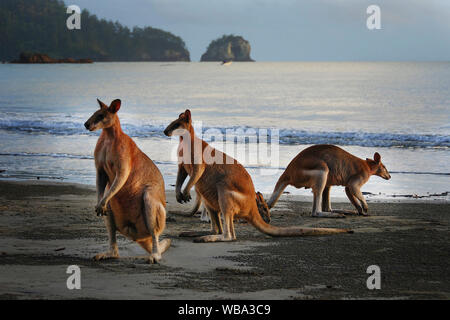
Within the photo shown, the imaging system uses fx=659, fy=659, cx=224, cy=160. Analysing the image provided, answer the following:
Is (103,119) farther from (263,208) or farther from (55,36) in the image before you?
(55,36)

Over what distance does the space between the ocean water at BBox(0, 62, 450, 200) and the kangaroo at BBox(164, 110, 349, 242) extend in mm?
3640

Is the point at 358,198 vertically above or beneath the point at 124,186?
beneath

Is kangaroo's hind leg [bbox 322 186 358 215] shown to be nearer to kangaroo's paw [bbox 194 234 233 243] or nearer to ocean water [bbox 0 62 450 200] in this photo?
ocean water [bbox 0 62 450 200]

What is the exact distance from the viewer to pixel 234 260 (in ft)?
17.9

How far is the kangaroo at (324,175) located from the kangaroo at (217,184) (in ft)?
4.72

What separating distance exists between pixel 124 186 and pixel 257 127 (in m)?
17.7

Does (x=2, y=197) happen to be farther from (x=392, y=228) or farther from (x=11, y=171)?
(x=392, y=228)

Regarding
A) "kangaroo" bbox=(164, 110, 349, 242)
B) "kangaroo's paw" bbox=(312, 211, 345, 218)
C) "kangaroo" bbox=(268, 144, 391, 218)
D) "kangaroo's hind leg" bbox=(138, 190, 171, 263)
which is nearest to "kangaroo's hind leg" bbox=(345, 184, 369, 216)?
"kangaroo" bbox=(268, 144, 391, 218)

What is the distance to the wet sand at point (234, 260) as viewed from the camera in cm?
447

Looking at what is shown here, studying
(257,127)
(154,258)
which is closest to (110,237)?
(154,258)

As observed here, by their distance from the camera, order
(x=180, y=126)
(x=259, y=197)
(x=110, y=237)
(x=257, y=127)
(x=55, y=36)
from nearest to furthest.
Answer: (x=110, y=237) → (x=180, y=126) → (x=259, y=197) → (x=257, y=127) → (x=55, y=36)

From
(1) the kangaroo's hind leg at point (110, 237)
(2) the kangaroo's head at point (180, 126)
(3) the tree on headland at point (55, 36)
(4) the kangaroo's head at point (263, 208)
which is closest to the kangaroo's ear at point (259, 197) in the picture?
(4) the kangaroo's head at point (263, 208)

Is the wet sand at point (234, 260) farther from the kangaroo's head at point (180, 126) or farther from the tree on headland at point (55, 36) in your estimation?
the tree on headland at point (55, 36)

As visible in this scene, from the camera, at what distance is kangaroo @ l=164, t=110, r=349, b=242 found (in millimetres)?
6078
